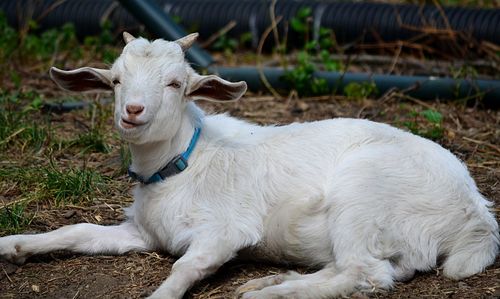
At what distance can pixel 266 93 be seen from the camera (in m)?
7.71

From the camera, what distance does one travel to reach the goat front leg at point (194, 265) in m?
3.98

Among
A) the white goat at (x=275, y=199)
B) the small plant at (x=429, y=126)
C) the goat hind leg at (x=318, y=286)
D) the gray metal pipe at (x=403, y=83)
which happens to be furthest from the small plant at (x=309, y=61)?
the goat hind leg at (x=318, y=286)

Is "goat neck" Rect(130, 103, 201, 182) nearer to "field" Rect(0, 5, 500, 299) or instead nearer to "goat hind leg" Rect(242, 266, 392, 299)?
"field" Rect(0, 5, 500, 299)

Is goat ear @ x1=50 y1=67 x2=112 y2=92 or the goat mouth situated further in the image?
goat ear @ x1=50 y1=67 x2=112 y2=92

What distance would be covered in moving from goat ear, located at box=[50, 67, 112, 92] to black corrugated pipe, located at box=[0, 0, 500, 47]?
4.18m

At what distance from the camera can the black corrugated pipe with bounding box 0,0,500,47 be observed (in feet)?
27.9

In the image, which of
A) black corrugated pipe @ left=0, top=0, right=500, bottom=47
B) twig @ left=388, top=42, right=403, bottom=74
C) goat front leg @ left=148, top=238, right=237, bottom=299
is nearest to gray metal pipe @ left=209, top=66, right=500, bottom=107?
twig @ left=388, top=42, right=403, bottom=74

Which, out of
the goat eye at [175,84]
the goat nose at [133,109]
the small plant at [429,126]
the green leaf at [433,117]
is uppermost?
the goat eye at [175,84]

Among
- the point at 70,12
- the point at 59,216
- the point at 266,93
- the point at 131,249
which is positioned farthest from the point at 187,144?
the point at 70,12

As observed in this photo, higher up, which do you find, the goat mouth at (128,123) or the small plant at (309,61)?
the goat mouth at (128,123)

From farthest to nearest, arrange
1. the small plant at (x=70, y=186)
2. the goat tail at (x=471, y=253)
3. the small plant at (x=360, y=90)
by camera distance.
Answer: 1. the small plant at (x=360, y=90)
2. the small plant at (x=70, y=186)
3. the goat tail at (x=471, y=253)

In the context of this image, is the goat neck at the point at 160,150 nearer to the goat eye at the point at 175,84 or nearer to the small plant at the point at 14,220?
the goat eye at the point at 175,84

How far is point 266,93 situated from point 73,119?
1.70 meters

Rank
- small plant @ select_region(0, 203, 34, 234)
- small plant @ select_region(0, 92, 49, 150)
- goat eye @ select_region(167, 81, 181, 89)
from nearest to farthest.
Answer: goat eye @ select_region(167, 81, 181, 89) → small plant @ select_region(0, 203, 34, 234) → small plant @ select_region(0, 92, 49, 150)
